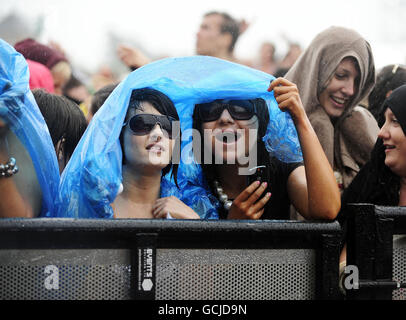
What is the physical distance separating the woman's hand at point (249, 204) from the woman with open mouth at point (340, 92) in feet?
Result: 2.23

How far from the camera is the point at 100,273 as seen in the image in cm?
134

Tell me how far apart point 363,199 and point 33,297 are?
1201mm

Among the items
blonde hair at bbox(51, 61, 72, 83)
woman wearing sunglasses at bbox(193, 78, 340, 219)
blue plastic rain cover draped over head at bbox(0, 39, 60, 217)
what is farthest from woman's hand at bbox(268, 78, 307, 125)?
blonde hair at bbox(51, 61, 72, 83)

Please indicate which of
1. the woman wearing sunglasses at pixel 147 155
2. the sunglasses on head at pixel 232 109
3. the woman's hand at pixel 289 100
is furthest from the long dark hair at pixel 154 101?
the woman's hand at pixel 289 100

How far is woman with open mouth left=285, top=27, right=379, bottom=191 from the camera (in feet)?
7.70

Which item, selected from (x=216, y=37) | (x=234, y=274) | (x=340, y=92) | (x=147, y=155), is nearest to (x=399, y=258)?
(x=234, y=274)

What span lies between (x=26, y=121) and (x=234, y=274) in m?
0.70

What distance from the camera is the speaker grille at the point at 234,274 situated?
4.51ft

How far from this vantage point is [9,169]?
146cm

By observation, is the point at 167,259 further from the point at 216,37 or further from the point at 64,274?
the point at 216,37

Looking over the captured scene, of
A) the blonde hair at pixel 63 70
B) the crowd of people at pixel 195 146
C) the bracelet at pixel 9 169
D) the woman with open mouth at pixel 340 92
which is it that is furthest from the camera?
the blonde hair at pixel 63 70

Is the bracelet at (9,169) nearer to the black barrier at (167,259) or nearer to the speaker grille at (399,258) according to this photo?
the black barrier at (167,259)

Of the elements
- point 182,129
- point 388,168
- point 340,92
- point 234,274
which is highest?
point 340,92
